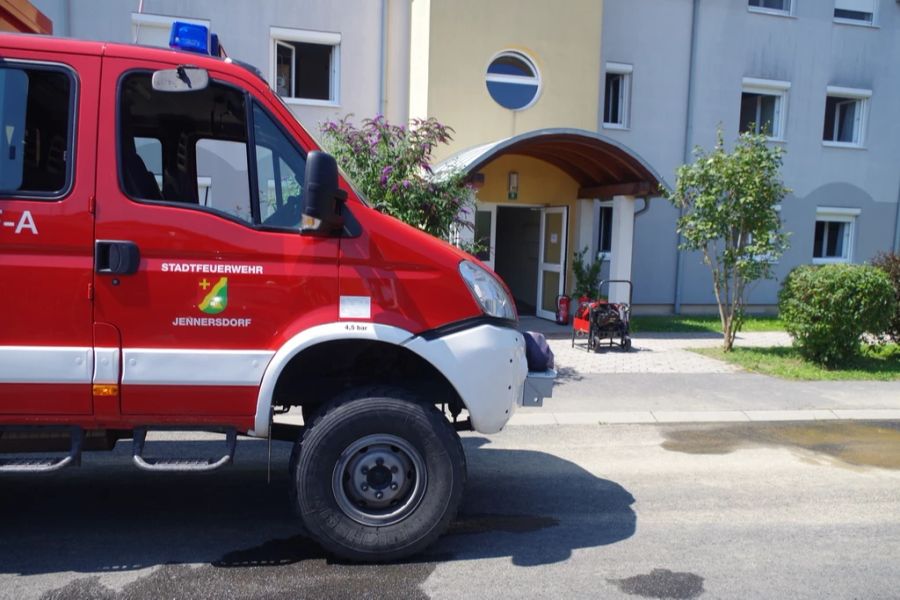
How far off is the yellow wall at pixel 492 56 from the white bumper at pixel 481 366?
9.61m

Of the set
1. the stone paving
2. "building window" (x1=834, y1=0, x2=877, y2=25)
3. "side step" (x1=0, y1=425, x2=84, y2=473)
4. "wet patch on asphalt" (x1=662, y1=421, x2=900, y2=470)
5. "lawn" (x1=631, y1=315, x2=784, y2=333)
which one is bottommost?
"wet patch on asphalt" (x1=662, y1=421, x2=900, y2=470)

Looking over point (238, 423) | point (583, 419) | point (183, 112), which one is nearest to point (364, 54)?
point (583, 419)

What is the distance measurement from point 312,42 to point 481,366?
11323 millimetres

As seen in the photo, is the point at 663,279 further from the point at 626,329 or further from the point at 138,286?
the point at 138,286

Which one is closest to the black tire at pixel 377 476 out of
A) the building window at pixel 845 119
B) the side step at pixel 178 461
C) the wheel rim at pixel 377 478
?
the wheel rim at pixel 377 478

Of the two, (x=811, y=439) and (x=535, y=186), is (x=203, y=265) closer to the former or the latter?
(x=811, y=439)

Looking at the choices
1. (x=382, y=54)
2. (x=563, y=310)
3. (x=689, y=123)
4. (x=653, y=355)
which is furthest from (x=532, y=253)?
(x=653, y=355)

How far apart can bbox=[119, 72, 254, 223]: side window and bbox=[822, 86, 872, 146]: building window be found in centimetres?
1696

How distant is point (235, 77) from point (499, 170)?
36.1 ft

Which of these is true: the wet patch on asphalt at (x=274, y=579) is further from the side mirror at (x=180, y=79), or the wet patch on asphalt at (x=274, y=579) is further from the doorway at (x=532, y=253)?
the doorway at (x=532, y=253)

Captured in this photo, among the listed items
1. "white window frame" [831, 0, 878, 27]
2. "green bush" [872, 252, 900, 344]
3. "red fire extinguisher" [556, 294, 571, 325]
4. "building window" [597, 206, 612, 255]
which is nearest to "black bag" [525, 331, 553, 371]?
"green bush" [872, 252, 900, 344]

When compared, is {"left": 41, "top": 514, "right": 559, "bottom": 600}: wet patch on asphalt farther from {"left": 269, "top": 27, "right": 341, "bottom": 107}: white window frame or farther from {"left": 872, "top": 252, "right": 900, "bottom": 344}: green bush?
{"left": 269, "top": 27, "right": 341, "bottom": 107}: white window frame

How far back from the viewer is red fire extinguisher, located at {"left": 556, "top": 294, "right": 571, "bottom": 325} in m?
14.3

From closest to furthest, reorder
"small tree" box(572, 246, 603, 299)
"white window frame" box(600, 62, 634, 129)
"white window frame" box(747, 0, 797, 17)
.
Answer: "small tree" box(572, 246, 603, 299), "white window frame" box(600, 62, 634, 129), "white window frame" box(747, 0, 797, 17)
